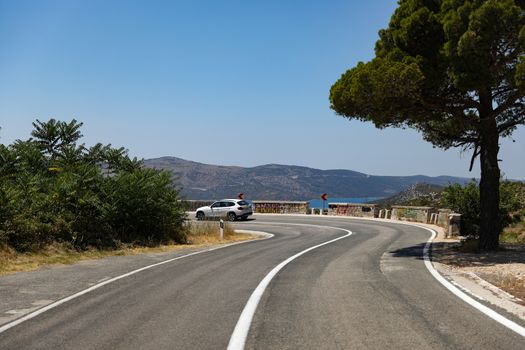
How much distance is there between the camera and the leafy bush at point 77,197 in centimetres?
1653

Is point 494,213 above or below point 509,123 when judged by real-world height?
below

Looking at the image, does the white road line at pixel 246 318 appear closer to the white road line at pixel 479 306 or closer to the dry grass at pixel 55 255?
the white road line at pixel 479 306

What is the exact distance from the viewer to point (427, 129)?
1800cm

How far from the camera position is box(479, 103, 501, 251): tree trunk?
1516 centimetres

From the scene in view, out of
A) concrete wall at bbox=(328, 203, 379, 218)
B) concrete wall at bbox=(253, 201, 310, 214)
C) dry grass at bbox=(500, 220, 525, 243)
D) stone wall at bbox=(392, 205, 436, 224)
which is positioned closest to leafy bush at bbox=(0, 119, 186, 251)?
dry grass at bbox=(500, 220, 525, 243)

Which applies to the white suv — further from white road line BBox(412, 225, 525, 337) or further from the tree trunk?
white road line BBox(412, 225, 525, 337)

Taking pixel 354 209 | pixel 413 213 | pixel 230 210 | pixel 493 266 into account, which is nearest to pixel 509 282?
pixel 493 266

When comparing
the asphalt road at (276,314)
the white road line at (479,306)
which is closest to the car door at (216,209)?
the asphalt road at (276,314)

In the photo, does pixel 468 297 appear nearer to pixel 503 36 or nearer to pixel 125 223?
pixel 503 36

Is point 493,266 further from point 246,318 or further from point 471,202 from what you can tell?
point 471,202

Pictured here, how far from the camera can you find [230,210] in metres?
40.4

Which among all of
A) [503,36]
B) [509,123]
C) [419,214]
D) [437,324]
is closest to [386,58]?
[503,36]

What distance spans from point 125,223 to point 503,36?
15124mm

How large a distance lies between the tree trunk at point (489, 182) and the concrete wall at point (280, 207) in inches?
1214
